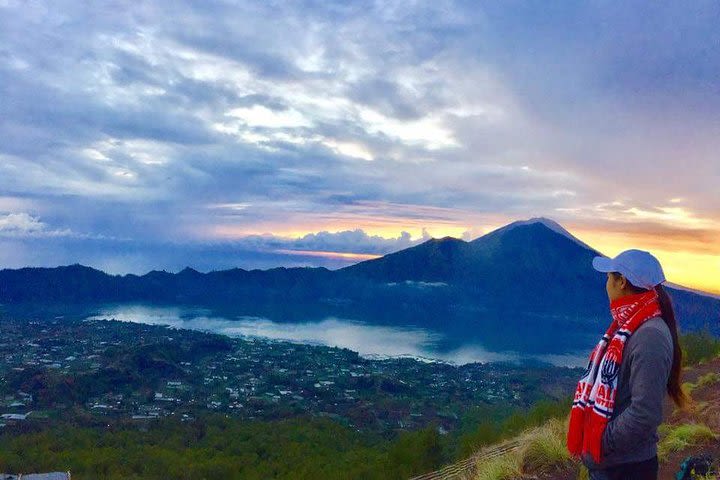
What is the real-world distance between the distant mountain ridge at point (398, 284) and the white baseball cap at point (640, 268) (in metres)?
72.8

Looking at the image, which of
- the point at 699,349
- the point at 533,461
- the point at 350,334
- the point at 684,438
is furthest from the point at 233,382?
the point at 684,438

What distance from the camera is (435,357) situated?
163ft

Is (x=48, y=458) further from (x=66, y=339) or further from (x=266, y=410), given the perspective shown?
(x=66, y=339)

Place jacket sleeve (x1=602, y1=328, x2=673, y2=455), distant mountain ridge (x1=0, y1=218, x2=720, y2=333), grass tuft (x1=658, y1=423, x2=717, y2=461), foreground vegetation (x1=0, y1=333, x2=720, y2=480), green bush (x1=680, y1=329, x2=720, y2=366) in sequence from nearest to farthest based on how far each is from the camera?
jacket sleeve (x1=602, y1=328, x2=673, y2=455) → grass tuft (x1=658, y1=423, x2=717, y2=461) → foreground vegetation (x1=0, y1=333, x2=720, y2=480) → green bush (x1=680, y1=329, x2=720, y2=366) → distant mountain ridge (x1=0, y1=218, x2=720, y2=333)

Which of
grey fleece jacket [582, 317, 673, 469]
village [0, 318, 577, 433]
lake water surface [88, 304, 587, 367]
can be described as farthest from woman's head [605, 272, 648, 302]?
lake water surface [88, 304, 587, 367]

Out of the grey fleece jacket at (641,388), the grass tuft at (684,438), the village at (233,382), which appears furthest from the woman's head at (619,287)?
the village at (233,382)

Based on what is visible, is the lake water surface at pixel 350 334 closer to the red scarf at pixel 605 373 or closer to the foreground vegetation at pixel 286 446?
the foreground vegetation at pixel 286 446

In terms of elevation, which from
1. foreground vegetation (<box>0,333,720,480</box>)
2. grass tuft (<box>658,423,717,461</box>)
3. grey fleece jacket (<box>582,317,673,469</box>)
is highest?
grey fleece jacket (<box>582,317,673,469</box>)

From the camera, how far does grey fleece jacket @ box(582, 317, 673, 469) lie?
2078mm

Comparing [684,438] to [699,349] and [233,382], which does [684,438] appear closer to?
[699,349]

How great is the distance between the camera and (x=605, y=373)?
2266mm

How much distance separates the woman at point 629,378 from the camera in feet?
6.86

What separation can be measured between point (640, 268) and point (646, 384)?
479mm

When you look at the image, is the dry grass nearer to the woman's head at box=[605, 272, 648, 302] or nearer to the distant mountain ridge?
the woman's head at box=[605, 272, 648, 302]
